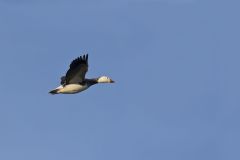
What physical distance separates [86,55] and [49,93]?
14.7ft

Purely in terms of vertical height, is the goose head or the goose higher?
the goose head

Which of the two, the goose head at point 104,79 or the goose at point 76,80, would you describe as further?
the goose head at point 104,79

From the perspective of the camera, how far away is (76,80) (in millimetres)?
96188

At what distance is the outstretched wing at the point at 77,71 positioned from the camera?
3706 inches

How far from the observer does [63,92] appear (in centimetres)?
9638

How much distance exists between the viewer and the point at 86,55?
308 ft

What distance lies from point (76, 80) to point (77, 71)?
1.22 metres

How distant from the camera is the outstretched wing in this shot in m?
94.1

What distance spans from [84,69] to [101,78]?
3771mm

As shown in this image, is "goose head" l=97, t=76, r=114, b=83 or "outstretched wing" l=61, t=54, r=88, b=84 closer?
"outstretched wing" l=61, t=54, r=88, b=84

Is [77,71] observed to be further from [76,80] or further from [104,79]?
[104,79]

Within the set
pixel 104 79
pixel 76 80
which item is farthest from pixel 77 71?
pixel 104 79

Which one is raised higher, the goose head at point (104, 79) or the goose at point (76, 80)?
the goose head at point (104, 79)

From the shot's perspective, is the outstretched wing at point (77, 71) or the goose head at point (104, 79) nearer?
the outstretched wing at point (77, 71)
